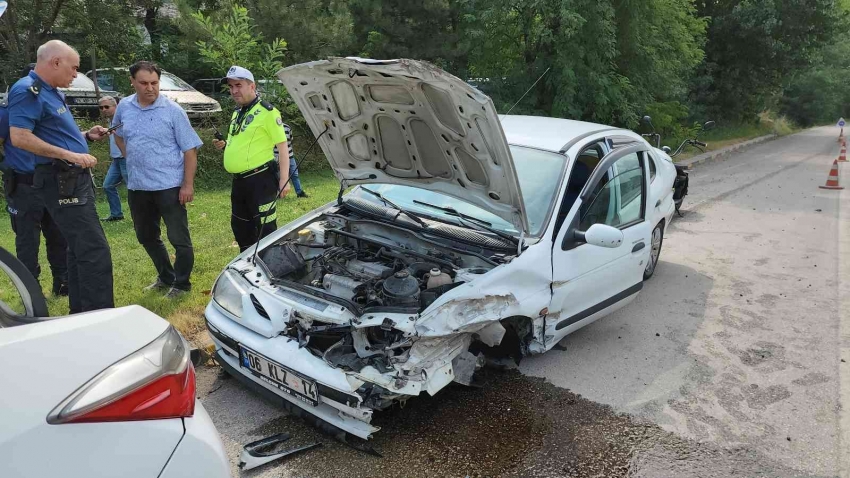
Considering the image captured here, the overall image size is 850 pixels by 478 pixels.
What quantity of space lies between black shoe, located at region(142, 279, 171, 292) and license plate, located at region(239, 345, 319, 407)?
215 centimetres

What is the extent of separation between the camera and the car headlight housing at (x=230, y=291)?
3346 mm

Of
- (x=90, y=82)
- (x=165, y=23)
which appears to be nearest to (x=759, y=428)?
(x=90, y=82)

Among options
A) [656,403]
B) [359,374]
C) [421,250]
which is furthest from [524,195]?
[359,374]

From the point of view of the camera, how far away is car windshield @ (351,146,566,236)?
372 centimetres

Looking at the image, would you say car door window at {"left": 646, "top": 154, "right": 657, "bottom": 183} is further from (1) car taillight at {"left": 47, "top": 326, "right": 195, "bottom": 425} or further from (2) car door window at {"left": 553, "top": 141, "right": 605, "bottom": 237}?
(1) car taillight at {"left": 47, "top": 326, "right": 195, "bottom": 425}

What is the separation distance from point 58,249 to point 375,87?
3166mm

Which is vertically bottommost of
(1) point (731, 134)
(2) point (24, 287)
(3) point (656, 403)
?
(1) point (731, 134)

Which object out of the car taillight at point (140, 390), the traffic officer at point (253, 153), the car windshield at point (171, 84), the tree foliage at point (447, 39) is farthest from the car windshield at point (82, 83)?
the car taillight at point (140, 390)

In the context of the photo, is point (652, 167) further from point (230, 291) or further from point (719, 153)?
point (719, 153)

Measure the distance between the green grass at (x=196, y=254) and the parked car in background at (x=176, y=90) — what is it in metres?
1.81

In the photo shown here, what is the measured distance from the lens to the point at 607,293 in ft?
13.2

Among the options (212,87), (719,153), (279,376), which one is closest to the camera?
(279,376)

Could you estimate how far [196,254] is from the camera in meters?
5.89

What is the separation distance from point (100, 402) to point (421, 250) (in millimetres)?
2438
